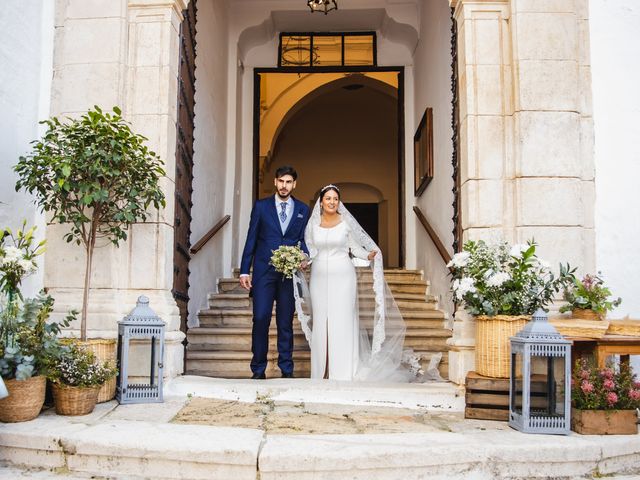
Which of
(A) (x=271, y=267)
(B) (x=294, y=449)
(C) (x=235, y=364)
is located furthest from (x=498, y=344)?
(C) (x=235, y=364)

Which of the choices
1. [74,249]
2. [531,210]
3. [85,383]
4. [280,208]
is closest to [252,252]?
[280,208]

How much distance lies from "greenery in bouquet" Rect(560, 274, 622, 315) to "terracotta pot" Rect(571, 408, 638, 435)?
77 centimetres

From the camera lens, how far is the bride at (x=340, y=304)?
17.2ft

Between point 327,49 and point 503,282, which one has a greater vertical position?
point 327,49

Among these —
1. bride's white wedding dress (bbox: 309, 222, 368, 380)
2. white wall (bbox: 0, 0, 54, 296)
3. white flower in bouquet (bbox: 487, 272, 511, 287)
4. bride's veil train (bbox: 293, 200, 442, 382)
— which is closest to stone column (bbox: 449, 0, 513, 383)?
white flower in bouquet (bbox: 487, 272, 511, 287)

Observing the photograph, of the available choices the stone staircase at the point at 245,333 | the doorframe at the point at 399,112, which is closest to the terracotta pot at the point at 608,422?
the stone staircase at the point at 245,333

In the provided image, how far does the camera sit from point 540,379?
11.8ft

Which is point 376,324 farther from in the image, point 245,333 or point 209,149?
point 209,149

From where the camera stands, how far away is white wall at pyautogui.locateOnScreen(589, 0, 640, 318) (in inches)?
177

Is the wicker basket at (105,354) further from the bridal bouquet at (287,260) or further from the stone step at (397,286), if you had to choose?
the stone step at (397,286)

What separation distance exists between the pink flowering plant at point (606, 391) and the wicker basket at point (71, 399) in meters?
2.87

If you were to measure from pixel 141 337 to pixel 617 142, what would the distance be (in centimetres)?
367

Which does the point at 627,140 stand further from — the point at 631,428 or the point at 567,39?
the point at 631,428

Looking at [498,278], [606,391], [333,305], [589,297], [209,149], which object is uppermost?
[209,149]
